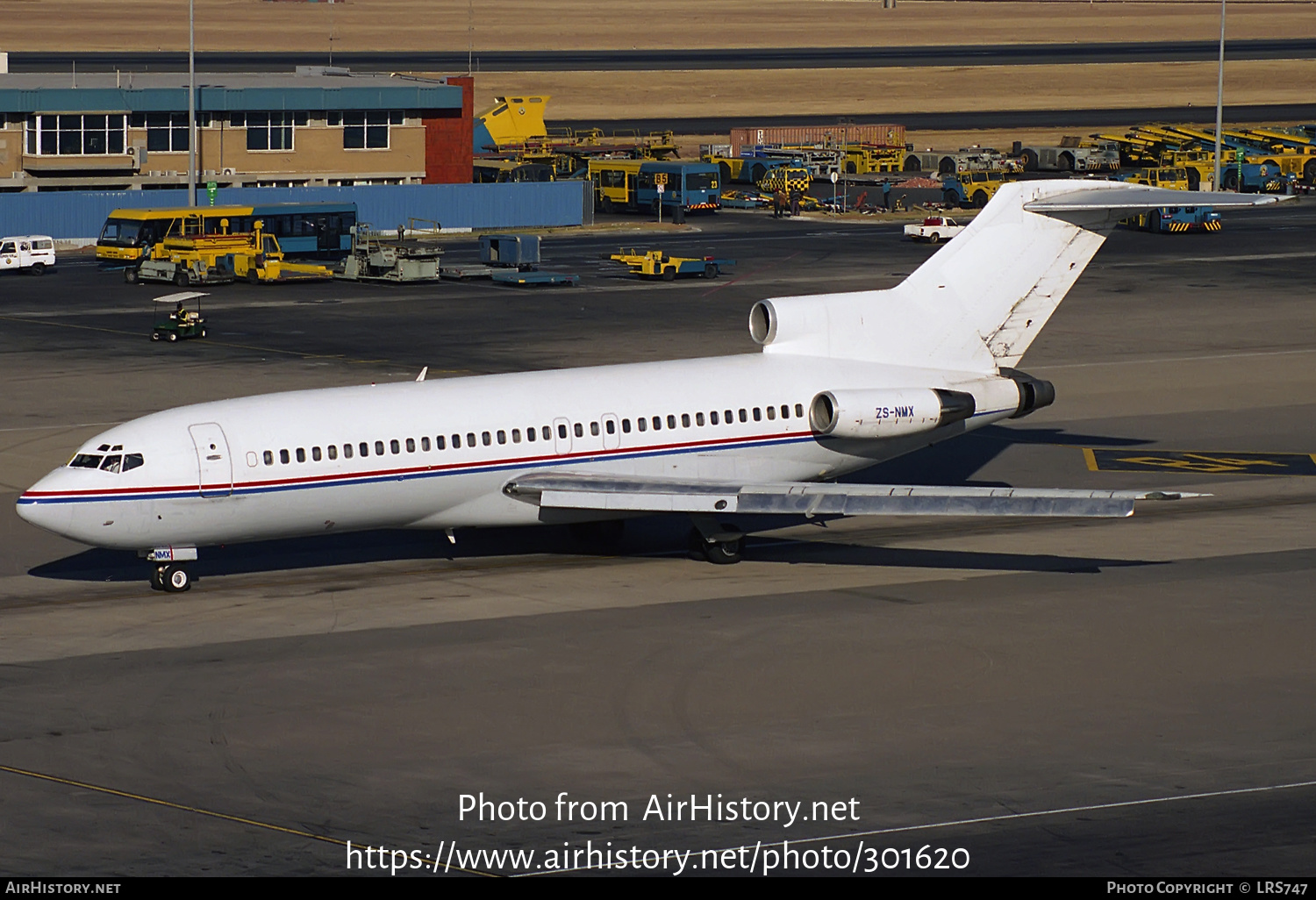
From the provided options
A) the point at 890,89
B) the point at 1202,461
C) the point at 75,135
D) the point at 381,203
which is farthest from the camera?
the point at 890,89

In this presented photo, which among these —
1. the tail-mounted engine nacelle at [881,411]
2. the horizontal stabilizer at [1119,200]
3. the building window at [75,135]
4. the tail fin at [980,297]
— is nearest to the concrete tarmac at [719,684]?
the tail-mounted engine nacelle at [881,411]

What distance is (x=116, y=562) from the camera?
118 feet

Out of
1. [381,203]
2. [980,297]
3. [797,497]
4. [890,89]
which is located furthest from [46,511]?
[890,89]

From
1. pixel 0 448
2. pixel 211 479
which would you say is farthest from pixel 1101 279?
pixel 211 479

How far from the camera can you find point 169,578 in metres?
33.1

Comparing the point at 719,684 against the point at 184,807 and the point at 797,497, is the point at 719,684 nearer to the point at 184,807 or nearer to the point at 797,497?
the point at 797,497

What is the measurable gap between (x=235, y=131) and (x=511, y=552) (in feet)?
238

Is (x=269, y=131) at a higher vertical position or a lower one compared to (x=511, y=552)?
higher

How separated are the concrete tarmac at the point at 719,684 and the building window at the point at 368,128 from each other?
58.7 m

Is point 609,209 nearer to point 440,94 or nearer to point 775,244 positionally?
point 440,94

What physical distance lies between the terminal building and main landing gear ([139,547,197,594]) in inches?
2767

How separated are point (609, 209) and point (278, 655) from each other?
3541 inches

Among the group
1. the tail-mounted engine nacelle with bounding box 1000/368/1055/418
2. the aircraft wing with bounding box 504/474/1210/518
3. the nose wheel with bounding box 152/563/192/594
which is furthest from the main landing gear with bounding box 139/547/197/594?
the tail-mounted engine nacelle with bounding box 1000/368/1055/418

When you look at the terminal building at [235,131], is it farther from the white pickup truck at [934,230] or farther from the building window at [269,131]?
the white pickup truck at [934,230]
